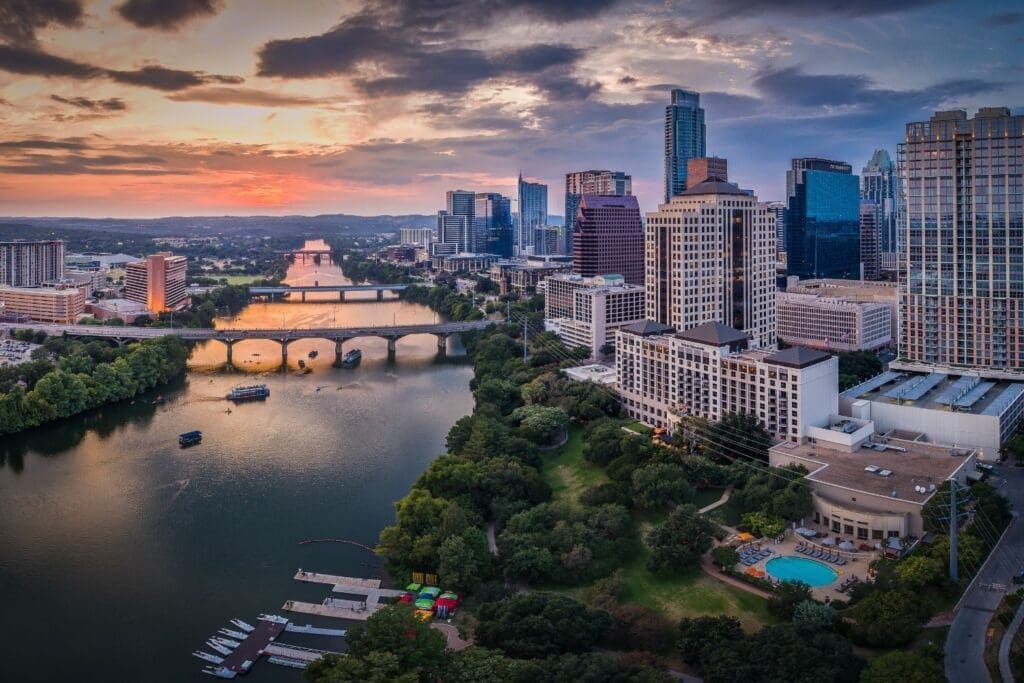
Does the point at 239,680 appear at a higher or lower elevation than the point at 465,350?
lower

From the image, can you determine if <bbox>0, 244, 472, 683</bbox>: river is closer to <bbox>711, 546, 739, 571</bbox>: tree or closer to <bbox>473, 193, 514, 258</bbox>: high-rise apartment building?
<bbox>711, 546, 739, 571</bbox>: tree

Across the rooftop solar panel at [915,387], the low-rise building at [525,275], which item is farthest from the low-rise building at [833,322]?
the low-rise building at [525,275]

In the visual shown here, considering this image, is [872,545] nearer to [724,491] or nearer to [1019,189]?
[724,491]

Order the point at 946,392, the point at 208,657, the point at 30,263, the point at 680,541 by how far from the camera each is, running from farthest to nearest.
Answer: the point at 30,263, the point at 946,392, the point at 680,541, the point at 208,657

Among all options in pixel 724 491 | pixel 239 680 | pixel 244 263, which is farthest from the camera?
pixel 244 263

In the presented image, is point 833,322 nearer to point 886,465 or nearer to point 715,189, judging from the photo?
point 715,189

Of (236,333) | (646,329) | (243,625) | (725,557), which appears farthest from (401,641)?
(236,333)

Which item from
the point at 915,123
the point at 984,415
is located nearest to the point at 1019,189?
the point at 915,123
